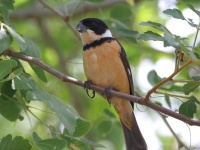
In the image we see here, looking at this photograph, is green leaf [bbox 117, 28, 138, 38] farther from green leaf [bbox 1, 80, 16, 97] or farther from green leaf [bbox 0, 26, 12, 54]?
green leaf [bbox 0, 26, 12, 54]

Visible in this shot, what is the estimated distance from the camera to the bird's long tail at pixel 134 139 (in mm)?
5137

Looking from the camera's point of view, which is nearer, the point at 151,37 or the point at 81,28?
the point at 151,37

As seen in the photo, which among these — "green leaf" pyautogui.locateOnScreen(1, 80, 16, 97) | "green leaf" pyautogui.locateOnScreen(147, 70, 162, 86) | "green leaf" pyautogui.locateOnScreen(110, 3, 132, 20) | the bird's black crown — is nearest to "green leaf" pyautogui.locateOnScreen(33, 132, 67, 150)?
"green leaf" pyautogui.locateOnScreen(1, 80, 16, 97)

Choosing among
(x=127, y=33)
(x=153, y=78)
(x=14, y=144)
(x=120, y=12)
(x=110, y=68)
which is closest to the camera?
(x=14, y=144)

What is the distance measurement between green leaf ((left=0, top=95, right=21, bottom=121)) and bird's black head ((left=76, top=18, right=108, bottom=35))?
1303mm

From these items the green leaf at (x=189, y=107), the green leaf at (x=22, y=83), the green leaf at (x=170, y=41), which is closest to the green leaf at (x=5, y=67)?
the green leaf at (x=22, y=83)

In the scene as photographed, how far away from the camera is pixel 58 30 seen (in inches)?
329

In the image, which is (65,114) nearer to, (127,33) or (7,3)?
(7,3)

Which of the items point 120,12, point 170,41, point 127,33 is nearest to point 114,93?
point 170,41

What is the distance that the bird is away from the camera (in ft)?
16.4

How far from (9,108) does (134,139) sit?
1.40m

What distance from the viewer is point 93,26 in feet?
17.8

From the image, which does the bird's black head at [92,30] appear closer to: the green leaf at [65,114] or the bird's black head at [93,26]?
the bird's black head at [93,26]

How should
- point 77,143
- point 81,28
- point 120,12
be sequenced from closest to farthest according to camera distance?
point 77,143 → point 81,28 → point 120,12
